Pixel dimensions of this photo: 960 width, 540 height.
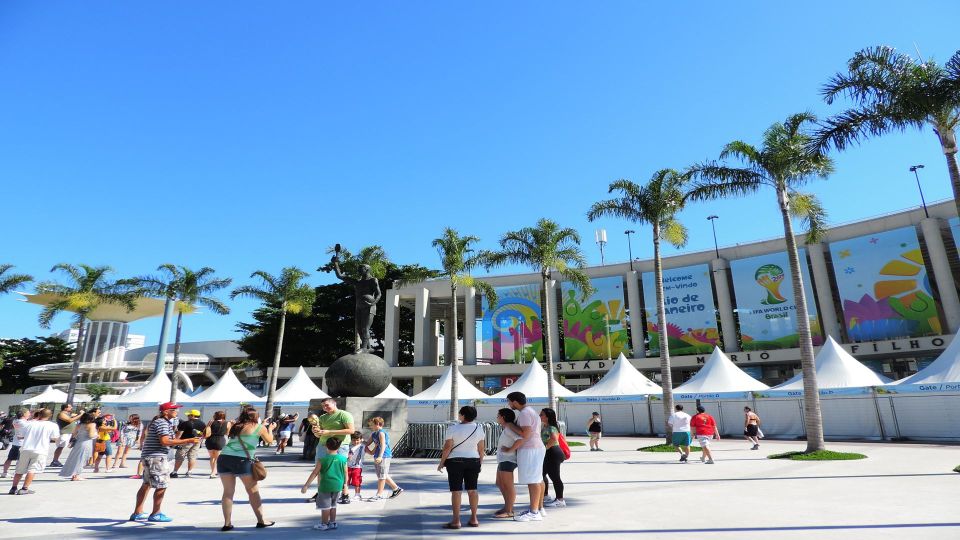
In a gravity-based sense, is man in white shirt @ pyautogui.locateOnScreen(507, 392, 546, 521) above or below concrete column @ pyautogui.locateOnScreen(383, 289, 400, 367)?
below

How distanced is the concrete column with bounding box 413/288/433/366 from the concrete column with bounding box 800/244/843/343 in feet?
97.1

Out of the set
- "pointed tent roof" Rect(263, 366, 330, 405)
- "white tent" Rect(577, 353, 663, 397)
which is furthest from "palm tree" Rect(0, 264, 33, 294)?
"white tent" Rect(577, 353, 663, 397)

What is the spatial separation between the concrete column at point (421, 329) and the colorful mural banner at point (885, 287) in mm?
31144

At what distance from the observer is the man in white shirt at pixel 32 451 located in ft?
32.1

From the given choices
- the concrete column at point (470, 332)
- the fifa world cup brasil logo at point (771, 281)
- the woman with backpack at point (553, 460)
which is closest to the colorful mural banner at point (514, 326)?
the concrete column at point (470, 332)

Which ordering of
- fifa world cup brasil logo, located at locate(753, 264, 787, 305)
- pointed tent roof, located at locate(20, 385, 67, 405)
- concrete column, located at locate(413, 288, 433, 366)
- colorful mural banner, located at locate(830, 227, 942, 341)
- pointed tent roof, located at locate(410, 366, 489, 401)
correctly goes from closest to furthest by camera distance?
pointed tent roof, located at locate(410, 366, 489, 401) → colorful mural banner, located at locate(830, 227, 942, 341) → fifa world cup brasil logo, located at locate(753, 264, 787, 305) → pointed tent roof, located at locate(20, 385, 67, 405) → concrete column, located at locate(413, 288, 433, 366)

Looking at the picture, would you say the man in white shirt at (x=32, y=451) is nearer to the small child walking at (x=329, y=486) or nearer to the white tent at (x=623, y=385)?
the small child walking at (x=329, y=486)

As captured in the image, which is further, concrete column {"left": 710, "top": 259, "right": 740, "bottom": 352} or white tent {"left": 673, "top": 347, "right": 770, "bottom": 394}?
concrete column {"left": 710, "top": 259, "right": 740, "bottom": 352}

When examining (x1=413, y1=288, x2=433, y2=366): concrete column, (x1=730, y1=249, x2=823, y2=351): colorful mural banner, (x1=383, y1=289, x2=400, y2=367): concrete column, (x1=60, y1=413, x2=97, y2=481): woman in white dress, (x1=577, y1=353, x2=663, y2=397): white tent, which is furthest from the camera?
(x1=383, y1=289, x2=400, y2=367): concrete column

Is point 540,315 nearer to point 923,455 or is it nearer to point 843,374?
point 843,374

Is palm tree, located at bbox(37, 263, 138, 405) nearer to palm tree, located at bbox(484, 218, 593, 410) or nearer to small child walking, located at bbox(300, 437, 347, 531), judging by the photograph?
palm tree, located at bbox(484, 218, 593, 410)

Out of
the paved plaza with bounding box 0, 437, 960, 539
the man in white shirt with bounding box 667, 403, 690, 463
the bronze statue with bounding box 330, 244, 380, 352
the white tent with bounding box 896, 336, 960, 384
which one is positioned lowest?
the paved plaza with bounding box 0, 437, 960, 539

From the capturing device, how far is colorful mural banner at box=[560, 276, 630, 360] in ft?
136

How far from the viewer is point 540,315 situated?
44.3 m
